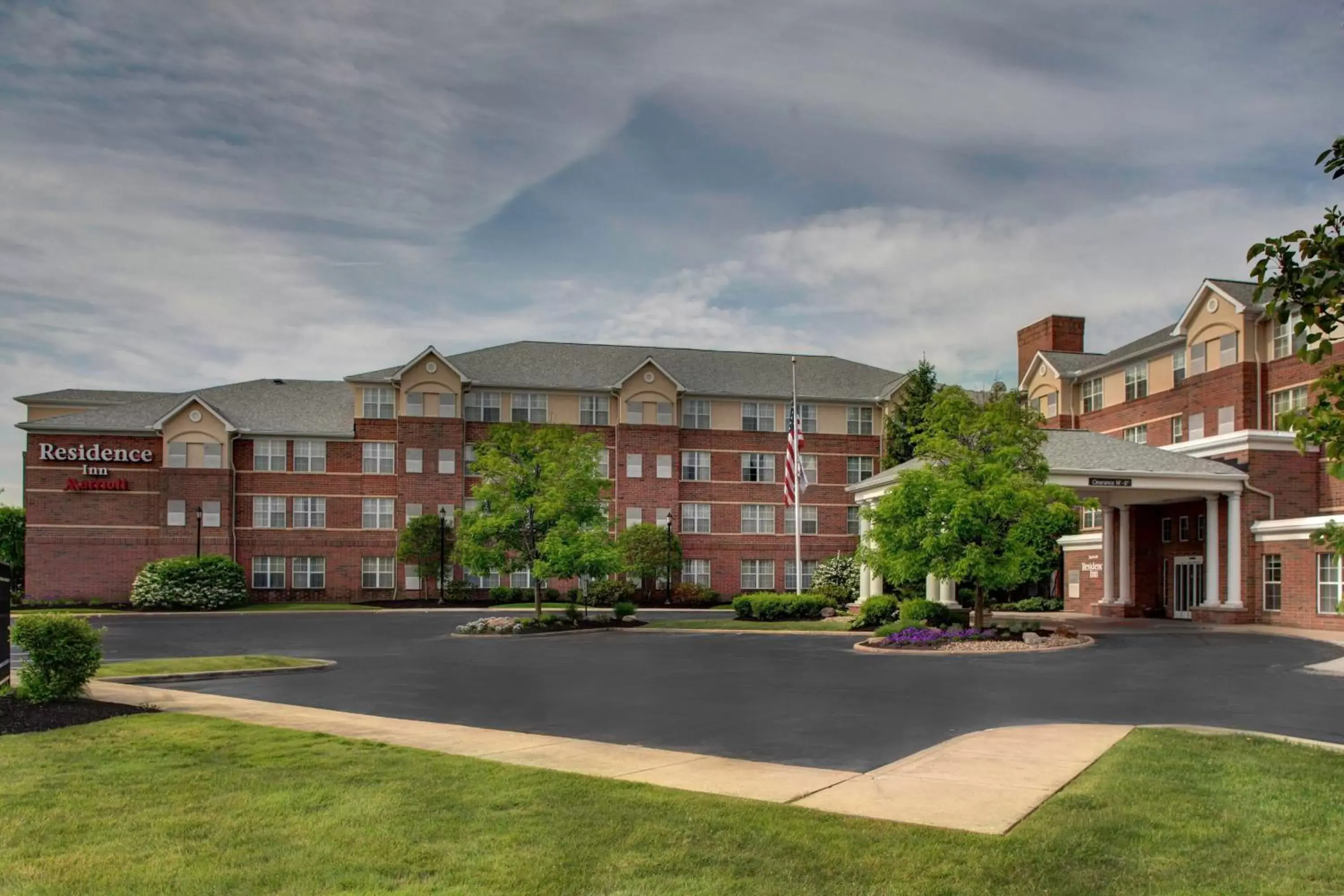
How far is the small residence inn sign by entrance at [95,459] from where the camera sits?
60.7 m

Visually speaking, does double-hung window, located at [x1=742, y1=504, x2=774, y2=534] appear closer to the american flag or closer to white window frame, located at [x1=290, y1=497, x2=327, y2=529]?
the american flag

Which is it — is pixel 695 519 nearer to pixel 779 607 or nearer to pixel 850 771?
pixel 779 607

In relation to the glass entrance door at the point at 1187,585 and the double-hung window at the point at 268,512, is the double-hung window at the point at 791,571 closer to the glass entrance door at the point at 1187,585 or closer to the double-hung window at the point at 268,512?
the glass entrance door at the point at 1187,585

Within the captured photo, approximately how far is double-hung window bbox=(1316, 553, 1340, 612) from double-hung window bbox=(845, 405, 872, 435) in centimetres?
3439

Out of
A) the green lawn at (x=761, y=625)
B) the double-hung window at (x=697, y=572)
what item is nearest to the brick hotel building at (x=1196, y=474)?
the green lawn at (x=761, y=625)

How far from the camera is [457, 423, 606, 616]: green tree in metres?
39.3

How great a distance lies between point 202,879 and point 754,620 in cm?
3454

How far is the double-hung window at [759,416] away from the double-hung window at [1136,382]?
20.8m

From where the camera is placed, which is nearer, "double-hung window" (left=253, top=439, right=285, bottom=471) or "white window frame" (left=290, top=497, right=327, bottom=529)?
"double-hung window" (left=253, top=439, right=285, bottom=471)

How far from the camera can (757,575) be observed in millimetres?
67062

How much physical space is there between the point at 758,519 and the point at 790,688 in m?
49.1

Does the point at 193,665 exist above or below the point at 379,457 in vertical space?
below

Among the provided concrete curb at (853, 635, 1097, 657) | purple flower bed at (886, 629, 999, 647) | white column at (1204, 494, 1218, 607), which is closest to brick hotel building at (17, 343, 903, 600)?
white column at (1204, 494, 1218, 607)

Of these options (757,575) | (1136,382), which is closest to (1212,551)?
(1136,382)
